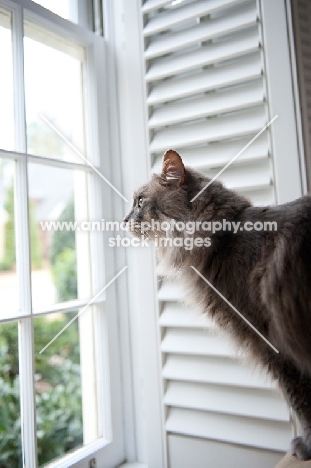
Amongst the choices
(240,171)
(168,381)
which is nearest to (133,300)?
(168,381)

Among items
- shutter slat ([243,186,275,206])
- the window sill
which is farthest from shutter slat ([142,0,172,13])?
the window sill

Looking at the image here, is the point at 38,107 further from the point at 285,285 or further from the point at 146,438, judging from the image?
the point at 146,438

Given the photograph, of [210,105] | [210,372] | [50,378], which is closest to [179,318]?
[210,372]

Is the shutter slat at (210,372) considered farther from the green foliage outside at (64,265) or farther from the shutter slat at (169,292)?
the green foliage outside at (64,265)

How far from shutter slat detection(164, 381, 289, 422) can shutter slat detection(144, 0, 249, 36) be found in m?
1.18

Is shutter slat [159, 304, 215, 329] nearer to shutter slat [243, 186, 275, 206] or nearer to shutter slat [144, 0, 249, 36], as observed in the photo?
shutter slat [243, 186, 275, 206]

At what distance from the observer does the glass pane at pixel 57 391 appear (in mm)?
1929

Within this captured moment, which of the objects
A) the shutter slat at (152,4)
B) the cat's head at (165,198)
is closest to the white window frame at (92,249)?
the shutter slat at (152,4)

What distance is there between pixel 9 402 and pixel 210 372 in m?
1.13

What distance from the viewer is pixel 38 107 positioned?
140 cm

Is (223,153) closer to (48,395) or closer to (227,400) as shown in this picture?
(227,400)

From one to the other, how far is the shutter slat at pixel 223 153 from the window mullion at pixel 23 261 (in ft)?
1.45

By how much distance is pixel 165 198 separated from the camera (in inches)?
40.5

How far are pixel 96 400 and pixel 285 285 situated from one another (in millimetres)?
907
